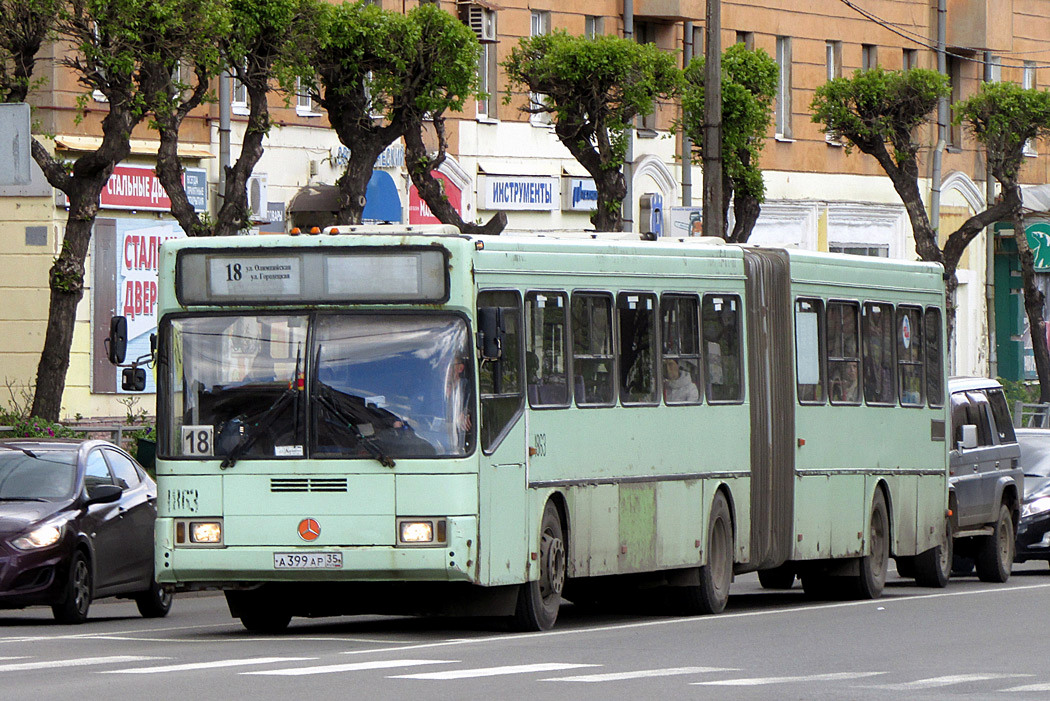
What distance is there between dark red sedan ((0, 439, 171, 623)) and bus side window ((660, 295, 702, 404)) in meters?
Result: 4.41

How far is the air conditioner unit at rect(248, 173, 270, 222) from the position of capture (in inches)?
1423

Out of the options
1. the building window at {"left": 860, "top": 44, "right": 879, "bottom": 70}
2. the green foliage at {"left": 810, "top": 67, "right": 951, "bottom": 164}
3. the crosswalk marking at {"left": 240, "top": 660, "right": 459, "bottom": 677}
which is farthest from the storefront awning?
the crosswalk marking at {"left": 240, "top": 660, "right": 459, "bottom": 677}

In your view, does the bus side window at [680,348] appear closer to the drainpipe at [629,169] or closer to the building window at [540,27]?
the drainpipe at [629,169]

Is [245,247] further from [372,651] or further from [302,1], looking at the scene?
[302,1]

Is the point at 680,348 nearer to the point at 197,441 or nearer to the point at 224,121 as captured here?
the point at 197,441

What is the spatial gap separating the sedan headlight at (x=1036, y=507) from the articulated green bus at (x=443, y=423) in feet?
25.7

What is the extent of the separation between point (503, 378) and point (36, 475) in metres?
4.68

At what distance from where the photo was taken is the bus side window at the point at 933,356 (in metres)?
23.0

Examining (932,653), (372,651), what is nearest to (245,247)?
(372,651)

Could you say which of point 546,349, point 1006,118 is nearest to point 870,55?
point 1006,118

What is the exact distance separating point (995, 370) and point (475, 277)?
3970 cm

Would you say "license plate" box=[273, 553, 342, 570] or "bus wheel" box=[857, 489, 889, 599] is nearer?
"license plate" box=[273, 553, 342, 570]

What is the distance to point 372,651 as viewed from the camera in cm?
1454

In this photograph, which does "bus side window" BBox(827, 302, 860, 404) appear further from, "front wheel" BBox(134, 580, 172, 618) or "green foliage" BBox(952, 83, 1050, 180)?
"green foliage" BBox(952, 83, 1050, 180)
